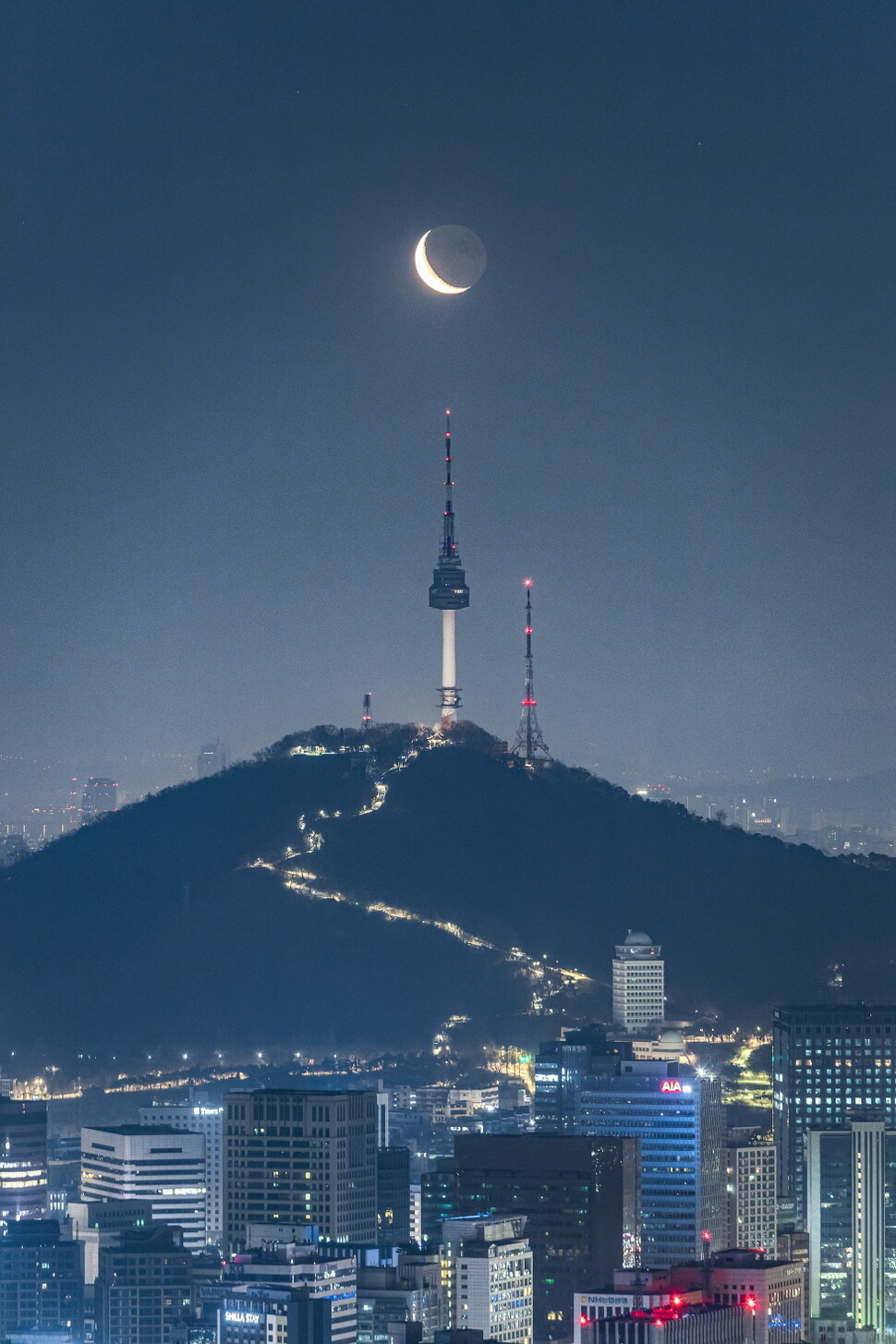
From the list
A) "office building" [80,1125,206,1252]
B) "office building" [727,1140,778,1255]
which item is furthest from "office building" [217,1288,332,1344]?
"office building" [80,1125,206,1252]

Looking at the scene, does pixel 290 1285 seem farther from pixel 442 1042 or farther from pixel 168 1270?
pixel 442 1042

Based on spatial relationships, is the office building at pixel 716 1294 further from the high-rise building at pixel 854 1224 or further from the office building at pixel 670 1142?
the office building at pixel 670 1142

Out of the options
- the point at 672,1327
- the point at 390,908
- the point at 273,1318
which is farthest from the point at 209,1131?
the point at 390,908

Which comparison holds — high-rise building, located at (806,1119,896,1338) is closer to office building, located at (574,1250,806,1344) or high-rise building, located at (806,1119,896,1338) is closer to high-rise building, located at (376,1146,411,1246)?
office building, located at (574,1250,806,1344)

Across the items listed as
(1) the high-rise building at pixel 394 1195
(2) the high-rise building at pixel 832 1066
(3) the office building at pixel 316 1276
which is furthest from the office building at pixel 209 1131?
(3) the office building at pixel 316 1276

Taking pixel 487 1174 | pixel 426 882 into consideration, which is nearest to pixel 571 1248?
pixel 487 1174

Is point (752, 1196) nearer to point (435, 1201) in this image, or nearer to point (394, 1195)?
point (435, 1201)
